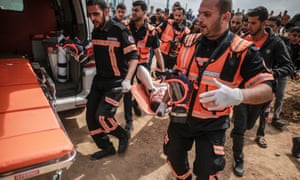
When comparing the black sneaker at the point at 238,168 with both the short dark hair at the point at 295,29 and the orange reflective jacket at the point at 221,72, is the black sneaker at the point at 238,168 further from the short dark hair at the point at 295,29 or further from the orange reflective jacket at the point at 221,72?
the short dark hair at the point at 295,29

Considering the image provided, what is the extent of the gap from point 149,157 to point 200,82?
5.51ft

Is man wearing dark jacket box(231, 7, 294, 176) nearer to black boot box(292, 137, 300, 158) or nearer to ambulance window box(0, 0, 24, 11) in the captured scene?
black boot box(292, 137, 300, 158)

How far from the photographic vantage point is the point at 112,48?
252 cm

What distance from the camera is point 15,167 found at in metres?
1.39

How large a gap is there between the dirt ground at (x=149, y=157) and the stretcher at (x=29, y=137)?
2.62 feet

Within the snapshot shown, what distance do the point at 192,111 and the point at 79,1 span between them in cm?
243

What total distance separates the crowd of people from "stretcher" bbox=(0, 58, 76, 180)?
28.9 inches

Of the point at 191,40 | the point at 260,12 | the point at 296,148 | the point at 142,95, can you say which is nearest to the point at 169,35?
the point at 142,95

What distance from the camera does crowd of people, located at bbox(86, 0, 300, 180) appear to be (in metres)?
1.46

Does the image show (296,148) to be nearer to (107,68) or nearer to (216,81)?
(216,81)

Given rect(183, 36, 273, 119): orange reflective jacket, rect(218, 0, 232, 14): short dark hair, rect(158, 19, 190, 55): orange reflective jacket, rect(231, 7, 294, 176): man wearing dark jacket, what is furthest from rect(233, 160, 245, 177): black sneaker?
rect(158, 19, 190, 55): orange reflective jacket

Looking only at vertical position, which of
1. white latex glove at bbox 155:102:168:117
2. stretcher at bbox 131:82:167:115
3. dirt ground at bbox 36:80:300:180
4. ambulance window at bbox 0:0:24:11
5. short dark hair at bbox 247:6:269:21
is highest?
ambulance window at bbox 0:0:24:11

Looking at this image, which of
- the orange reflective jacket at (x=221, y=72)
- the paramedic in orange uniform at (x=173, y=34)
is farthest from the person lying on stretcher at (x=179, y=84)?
the paramedic in orange uniform at (x=173, y=34)

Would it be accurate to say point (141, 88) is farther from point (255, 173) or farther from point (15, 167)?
point (15, 167)
